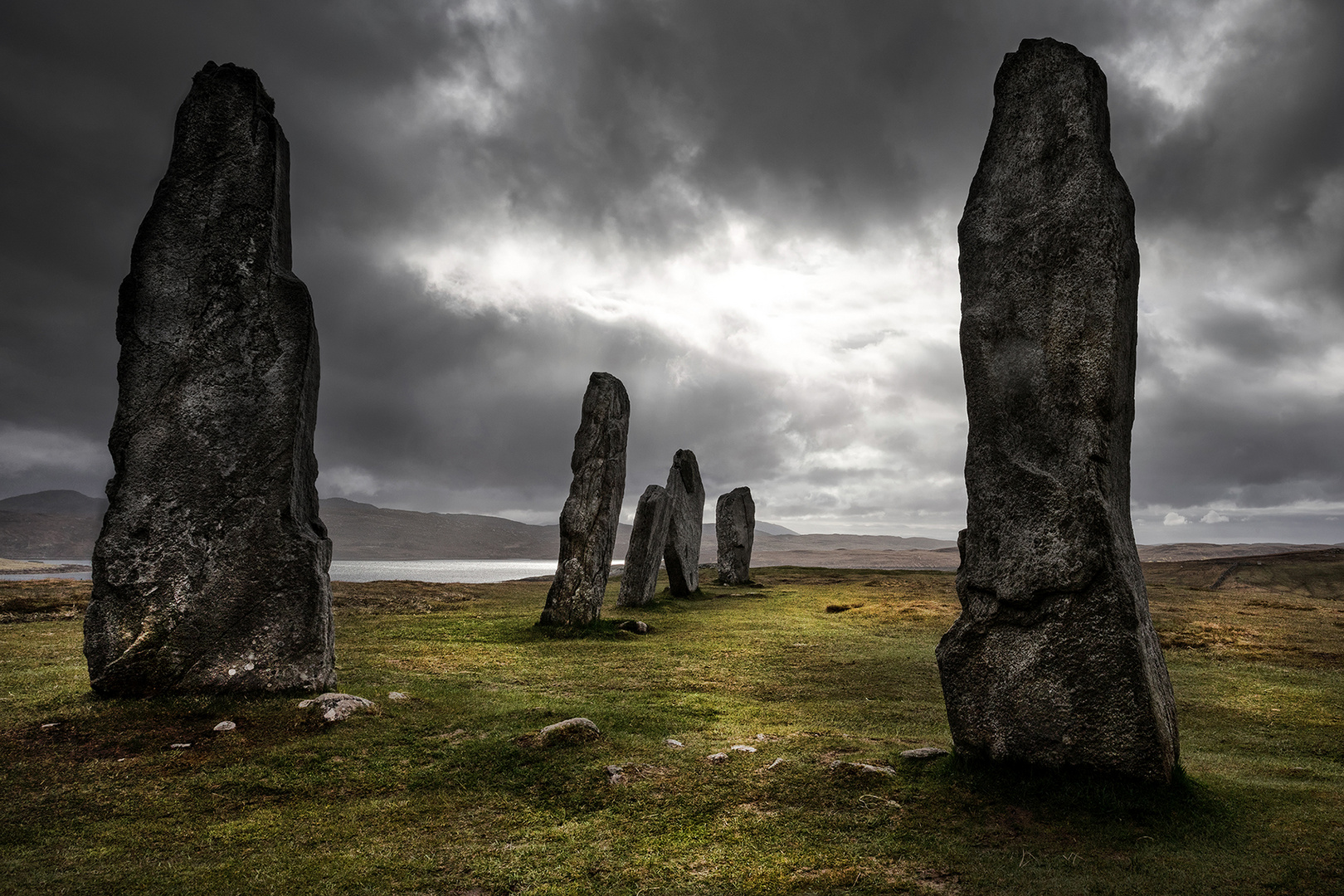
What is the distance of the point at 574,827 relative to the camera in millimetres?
5051

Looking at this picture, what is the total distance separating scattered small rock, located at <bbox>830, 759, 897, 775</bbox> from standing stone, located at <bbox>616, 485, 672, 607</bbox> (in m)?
14.5

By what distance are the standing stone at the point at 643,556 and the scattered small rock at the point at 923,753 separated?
14217 millimetres

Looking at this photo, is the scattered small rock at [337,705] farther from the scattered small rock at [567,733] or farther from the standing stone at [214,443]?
the scattered small rock at [567,733]

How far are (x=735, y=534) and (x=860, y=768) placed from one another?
82.8ft

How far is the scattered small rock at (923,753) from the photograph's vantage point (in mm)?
6266

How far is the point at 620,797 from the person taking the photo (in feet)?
18.2

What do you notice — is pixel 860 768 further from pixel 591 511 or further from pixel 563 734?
pixel 591 511

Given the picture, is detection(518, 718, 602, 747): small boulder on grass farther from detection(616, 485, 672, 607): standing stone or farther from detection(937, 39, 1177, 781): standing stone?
detection(616, 485, 672, 607): standing stone

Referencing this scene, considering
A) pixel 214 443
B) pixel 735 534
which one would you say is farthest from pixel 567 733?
pixel 735 534

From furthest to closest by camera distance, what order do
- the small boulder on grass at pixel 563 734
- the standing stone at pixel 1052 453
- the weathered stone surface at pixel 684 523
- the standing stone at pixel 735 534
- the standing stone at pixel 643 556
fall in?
the standing stone at pixel 735 534 < the weathered stone surface at pixel 684 523 < the standing stone at pixel 643 556 < the small boulder on grass at pixel 563 734 < the standing stone at pixel 1052 453

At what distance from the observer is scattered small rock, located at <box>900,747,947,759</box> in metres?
6.27

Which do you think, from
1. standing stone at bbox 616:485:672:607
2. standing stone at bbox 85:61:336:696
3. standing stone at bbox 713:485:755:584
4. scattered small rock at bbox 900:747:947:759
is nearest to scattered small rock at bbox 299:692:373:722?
standing stone at bbox 85:61:336:696

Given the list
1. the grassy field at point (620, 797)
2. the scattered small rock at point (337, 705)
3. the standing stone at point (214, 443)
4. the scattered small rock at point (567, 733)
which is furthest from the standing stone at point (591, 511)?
the scattered small rock at point (567, 733)

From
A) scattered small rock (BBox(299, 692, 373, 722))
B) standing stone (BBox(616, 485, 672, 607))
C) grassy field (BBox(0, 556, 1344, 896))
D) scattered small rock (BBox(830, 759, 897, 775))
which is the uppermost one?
standing stone (BBox(616, 485, 672, 607))
